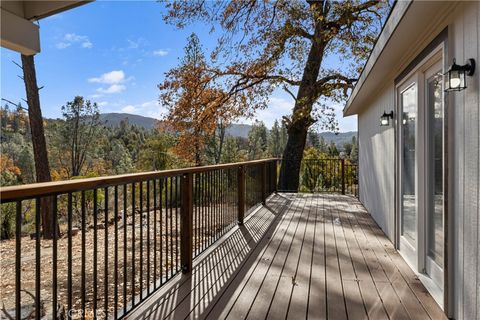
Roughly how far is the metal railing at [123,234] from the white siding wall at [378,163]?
208 centimetres

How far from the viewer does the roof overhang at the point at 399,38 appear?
2.24 meters

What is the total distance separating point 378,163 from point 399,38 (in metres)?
2.84

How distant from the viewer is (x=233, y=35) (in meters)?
10.8

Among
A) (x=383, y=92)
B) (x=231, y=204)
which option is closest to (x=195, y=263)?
(x=231, y=204)

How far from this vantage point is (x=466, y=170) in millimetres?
2074

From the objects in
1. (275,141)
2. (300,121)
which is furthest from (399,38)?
(275,141)

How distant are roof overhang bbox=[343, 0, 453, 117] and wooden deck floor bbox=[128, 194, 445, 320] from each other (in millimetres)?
2065

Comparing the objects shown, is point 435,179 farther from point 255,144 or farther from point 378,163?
point 255,144

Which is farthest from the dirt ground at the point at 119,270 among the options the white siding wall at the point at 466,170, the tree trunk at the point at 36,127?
the tree trunk at the point at 36,127

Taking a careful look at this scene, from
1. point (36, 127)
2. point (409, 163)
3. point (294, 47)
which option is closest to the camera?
point (409, 163)

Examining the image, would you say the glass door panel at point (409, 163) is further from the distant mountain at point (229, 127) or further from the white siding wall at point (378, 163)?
the distant mountain at point (229, 127)

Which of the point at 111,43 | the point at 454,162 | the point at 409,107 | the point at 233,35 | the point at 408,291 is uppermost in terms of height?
the point at 111,43

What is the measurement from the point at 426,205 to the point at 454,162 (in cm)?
91

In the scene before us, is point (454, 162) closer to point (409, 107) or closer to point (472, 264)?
point (472, 264)
